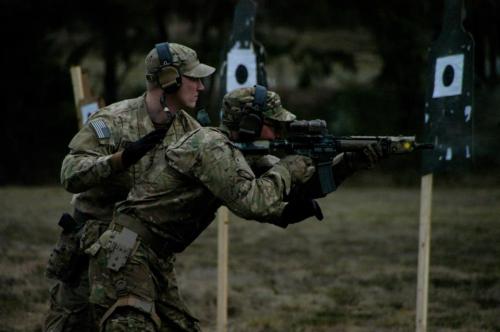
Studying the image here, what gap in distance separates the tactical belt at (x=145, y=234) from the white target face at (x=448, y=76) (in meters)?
2.90

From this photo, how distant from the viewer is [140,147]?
4902mm

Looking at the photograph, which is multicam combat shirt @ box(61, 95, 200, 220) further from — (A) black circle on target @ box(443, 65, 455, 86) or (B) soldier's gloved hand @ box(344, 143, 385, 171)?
(A) black circle on target @ box(443, 65, 455, 86)

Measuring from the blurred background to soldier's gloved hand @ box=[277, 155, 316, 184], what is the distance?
13775 mm

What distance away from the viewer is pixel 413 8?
61.1ft

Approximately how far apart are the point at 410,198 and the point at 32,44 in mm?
8866

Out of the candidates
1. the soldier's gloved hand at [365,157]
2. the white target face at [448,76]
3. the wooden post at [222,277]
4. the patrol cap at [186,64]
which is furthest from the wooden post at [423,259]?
the patrol cap at [186,64]

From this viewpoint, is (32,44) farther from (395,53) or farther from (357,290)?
(357,290)

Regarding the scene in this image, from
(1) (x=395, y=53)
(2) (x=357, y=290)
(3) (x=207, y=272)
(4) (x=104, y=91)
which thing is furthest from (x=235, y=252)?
(4) (x=104, y=91)

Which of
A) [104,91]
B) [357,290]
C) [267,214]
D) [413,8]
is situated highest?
[413,8]

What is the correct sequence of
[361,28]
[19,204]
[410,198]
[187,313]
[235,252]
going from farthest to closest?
[361,28], [410,198], [19,204], [235,252], [187,313]

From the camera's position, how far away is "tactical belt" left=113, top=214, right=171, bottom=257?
4.82 m

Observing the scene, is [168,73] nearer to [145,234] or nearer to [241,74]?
[145,234]

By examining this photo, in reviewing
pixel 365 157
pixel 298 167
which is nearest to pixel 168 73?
pixel 298 167

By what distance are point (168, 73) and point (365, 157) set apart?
4.02ft
